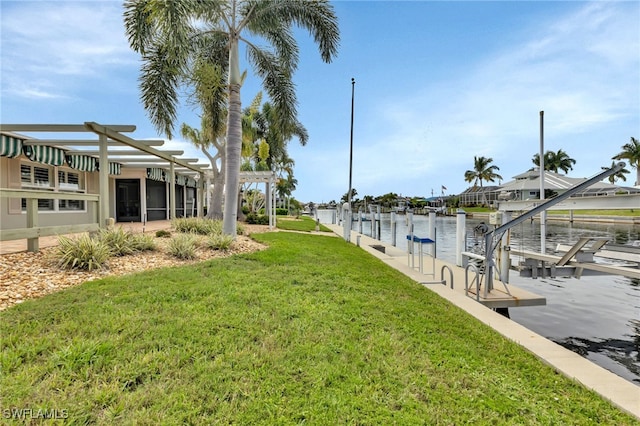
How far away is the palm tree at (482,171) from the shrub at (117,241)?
239 ft

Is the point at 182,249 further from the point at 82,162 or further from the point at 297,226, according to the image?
the point at 297,226

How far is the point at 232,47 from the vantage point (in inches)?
365

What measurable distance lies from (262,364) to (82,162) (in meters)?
13.0

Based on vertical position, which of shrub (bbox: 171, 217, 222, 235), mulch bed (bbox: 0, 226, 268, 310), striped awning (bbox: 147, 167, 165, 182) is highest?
striped awning (bbox: 147, 167, 165, 182)

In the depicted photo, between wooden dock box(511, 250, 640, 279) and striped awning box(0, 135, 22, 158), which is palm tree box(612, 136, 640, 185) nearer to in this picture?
wooden dock box(511, 250, 640, 279)

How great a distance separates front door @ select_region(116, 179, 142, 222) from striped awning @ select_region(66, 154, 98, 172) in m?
3.83

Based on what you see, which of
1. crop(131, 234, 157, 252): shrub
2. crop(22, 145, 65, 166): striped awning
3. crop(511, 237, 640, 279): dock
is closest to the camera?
crop(511, 237, 640, 279): dock

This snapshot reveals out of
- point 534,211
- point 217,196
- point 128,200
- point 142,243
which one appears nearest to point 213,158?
point 217,196

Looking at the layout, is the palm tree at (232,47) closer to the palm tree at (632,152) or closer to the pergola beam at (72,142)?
the pergola beam at (72,142)

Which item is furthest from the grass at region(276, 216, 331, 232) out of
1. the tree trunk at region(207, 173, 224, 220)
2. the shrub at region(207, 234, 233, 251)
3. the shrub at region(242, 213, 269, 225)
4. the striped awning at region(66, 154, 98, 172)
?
the striped awning at region(66, 154, 98, 172)

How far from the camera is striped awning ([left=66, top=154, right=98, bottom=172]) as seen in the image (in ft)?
37.3

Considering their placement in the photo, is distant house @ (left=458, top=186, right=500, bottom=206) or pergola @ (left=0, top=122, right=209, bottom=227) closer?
pergola @ (left=0, top=122, right=209, bottom=227)

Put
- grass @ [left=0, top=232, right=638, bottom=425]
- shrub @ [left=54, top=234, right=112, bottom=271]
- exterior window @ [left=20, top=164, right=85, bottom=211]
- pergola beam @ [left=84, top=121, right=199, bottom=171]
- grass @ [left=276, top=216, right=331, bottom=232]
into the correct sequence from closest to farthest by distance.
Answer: grass @ [left=0, top=232, right=638, bottom=425]
shrub @ [left=54, top=234, right=112, bottom=271]
pergola beam @ [left=84, top=121, right=199, bottom=171]
exterior window @ [left=20, top=164, right=85, bottom=211]
grass @ [left=276, top=216, right=331, bottom=232]

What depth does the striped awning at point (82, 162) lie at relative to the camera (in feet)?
37.3
